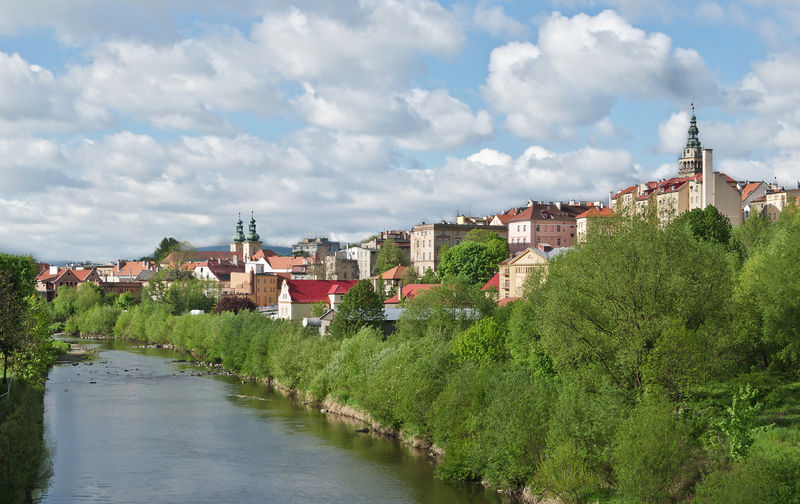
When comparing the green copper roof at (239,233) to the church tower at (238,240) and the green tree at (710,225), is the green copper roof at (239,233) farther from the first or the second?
the green tree at (710,225)

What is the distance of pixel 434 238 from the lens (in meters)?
110

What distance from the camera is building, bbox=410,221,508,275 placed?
111 meters

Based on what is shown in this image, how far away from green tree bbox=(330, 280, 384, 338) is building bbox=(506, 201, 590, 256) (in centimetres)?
4982

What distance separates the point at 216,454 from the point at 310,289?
41.0 metres

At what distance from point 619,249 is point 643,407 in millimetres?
6744

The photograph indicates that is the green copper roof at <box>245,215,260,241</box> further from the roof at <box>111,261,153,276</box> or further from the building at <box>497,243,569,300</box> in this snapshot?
the building at <box>497,243,569,300</box>

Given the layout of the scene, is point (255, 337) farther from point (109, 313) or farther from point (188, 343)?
point (109, 313)

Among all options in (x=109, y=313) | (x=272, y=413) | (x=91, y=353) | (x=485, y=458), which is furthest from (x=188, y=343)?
(x=485, y=458)

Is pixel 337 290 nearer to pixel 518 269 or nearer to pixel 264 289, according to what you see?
pixel 518 269

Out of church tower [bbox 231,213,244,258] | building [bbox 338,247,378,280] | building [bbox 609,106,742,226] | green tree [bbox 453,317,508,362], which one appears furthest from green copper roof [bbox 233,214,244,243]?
green tree [bbox 453,317,508,362]

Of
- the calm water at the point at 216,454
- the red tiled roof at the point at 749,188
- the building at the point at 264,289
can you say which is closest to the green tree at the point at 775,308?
the calm water at the point at 216,454

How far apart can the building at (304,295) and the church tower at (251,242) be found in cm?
9969

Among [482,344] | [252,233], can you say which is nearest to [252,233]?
[252,233]

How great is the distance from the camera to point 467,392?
32.0 meters
